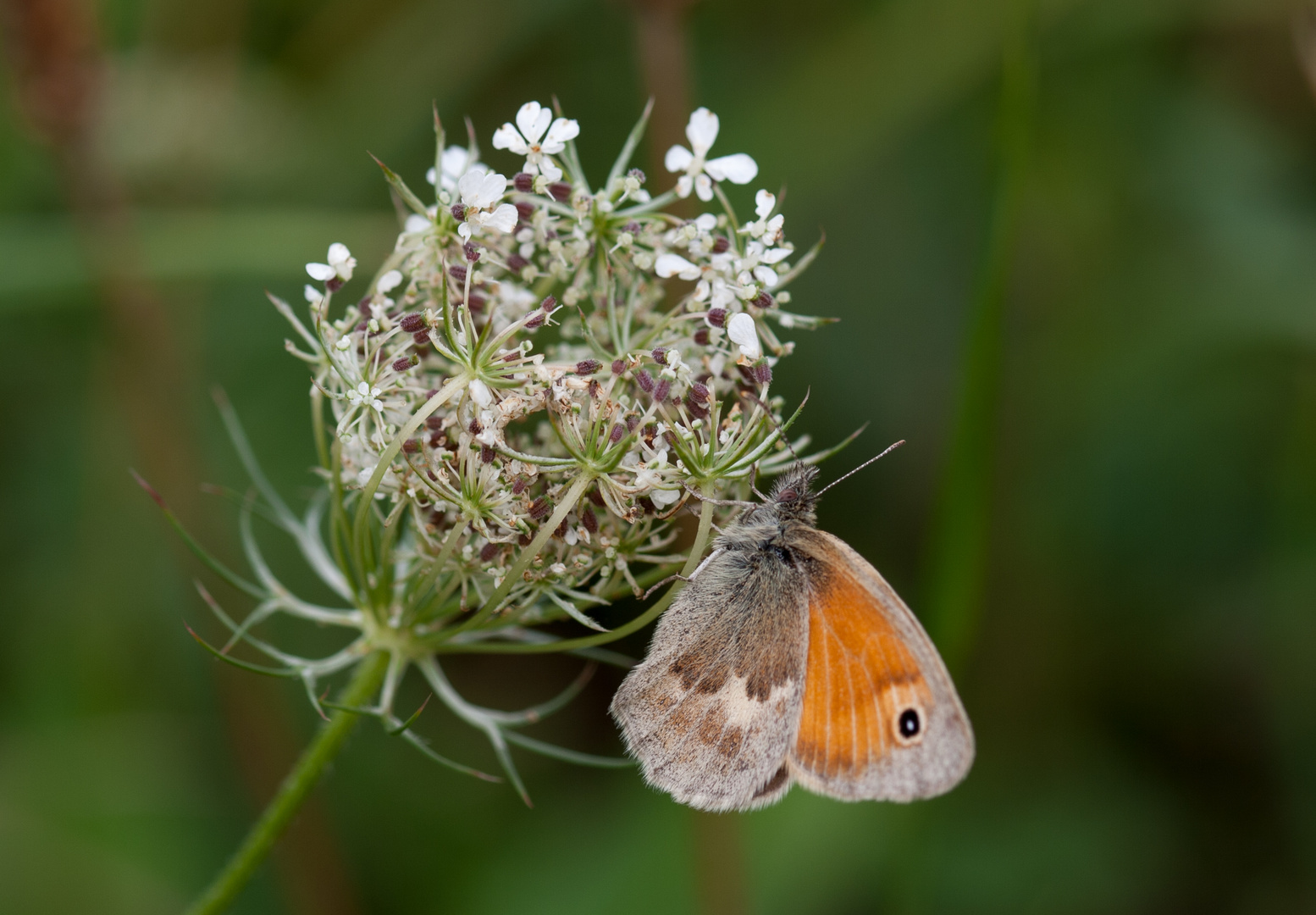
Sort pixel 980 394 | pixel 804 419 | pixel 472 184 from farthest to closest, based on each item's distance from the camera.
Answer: pixel 804 419 < pixel 980 394 < pixel 472 184

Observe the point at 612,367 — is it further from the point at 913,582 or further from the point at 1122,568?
the point at 1122,568

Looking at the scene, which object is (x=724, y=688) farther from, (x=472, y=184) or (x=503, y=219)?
(x=472, y=184)

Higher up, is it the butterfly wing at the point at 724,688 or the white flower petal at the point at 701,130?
the white flower petal at the point at 701,130

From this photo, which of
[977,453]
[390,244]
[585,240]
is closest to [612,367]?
[585,240]

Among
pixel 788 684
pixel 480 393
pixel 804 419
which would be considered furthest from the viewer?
pixel 804 419

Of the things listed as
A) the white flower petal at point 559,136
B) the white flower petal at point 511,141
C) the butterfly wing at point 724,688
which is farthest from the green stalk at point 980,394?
the white flower petal at point 511,141

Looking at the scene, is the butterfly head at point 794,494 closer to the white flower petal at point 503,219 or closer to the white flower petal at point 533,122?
the white flower petal at point 503,219

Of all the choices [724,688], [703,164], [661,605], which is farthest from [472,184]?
[724,688]
